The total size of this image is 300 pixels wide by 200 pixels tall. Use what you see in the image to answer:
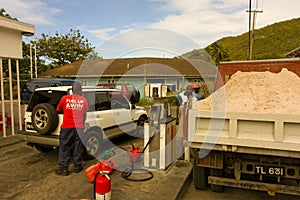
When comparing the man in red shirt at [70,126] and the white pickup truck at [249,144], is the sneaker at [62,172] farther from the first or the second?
the white pickup truck at [249,144]

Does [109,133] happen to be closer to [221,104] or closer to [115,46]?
[115,46]

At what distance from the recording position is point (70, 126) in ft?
16.5

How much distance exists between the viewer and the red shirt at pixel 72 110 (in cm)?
502

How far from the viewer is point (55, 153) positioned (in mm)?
6535

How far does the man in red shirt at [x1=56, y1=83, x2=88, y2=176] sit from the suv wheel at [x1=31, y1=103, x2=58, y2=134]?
29 cm

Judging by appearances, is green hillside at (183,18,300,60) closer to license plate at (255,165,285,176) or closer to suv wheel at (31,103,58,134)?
suv wheel at (31,103,58,134)

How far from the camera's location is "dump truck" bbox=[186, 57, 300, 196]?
312 cm

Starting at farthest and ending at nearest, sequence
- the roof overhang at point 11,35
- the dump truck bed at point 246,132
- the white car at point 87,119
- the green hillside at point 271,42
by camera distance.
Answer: the green hillside at point 271,42, the roof overhang at point 11,35, the white car at point 87,119, the dump truck bed at point 246,132

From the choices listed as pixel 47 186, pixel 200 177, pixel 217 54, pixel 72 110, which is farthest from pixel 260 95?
pixel 217 54

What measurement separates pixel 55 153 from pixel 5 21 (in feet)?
14.5

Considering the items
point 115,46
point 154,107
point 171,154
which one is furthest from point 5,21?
point 171,154

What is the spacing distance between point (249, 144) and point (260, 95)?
1.00 meters

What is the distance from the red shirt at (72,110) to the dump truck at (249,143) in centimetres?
255

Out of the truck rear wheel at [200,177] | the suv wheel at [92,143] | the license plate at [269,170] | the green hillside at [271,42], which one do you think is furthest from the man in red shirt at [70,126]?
the green hillside at [271,42]
